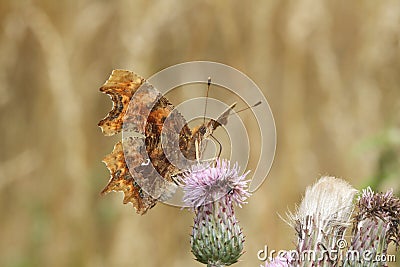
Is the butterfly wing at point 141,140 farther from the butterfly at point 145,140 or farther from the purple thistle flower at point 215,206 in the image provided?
the purple thistle flower at point 215,206

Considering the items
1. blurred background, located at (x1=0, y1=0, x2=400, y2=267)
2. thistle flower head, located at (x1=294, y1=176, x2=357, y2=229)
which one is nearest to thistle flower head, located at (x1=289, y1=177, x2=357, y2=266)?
thistle flower head, located at (x1=294, y1=176, x2=357, y2=229)

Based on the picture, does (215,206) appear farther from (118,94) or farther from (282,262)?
(118,94)

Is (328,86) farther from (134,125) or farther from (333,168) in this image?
(134,125)

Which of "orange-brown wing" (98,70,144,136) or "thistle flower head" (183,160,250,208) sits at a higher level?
"orange-brown wing" (98,70,144,136)

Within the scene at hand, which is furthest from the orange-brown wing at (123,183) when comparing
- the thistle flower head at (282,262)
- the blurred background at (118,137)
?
the blurred background at (118,137)

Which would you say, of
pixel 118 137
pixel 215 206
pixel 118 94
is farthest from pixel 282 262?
pixel 118 137

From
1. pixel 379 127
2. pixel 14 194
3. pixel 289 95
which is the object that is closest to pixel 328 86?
pixel 289 95

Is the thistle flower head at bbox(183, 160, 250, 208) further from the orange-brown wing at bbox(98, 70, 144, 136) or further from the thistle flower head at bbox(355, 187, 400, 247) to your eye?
the thistle flower head at bbox(355, 187, 400, 247)
